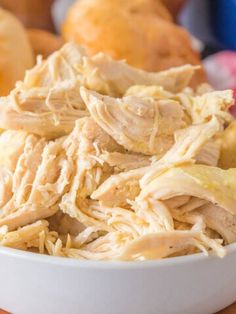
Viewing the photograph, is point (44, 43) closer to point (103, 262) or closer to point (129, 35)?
point (129, 35)

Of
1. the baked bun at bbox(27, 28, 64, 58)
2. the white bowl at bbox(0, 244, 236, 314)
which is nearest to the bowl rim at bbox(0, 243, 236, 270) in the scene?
the white bowl at bbox(0, 244, 236, 314)

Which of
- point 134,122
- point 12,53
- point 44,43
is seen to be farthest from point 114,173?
point 44,43

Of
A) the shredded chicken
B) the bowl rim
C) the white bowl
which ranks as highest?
the shredded chicken

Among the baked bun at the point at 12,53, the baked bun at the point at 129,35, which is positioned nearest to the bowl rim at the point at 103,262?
the baked bun at the point at 12,53

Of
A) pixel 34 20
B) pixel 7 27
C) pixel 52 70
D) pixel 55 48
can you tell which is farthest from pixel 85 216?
pixel 34 20

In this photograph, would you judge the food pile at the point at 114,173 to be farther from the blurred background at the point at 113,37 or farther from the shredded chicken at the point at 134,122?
the blurred background at the point at 113,37

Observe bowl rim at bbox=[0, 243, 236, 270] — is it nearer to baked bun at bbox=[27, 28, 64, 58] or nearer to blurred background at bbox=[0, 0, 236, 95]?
blurred background at bbox=[0, 0, 236, 95]
